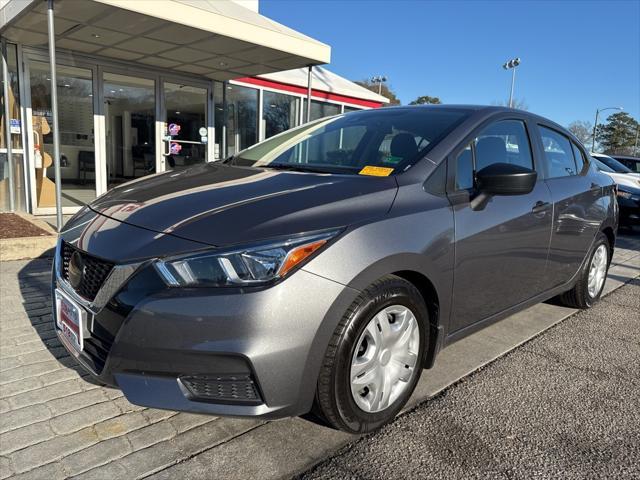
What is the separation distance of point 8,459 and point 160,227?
116 centimetres

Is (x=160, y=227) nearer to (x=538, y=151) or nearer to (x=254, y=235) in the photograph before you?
(x=254, y=235)

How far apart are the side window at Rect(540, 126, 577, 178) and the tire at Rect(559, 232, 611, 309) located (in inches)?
30.0

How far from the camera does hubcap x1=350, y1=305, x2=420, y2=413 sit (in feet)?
6.96

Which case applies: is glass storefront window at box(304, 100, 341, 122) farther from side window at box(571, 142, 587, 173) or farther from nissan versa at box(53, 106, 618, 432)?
nissan versa at box(53, 106, 618, 432)

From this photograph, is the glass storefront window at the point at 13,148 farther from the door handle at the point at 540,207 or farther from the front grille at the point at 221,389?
the door handle at the point at 540,207

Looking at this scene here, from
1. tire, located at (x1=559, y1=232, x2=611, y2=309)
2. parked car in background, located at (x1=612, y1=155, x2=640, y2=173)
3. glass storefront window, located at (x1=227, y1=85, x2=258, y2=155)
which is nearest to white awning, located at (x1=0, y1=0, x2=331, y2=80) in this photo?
glass storefront window, located at (x1=227, y1=85, x2=258, y2=155)

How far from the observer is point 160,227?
6.48ft

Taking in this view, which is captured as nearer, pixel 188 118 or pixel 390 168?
pixel 390 168

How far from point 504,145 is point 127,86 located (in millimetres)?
7756

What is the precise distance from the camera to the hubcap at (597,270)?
13.9ft

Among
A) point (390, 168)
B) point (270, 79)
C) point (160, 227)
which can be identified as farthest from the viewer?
point (270, 79)

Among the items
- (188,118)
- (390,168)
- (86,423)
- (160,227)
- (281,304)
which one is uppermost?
(188,118)

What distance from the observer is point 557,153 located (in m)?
3.68

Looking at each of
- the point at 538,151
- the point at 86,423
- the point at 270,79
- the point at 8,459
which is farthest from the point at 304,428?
the point at 270,79
